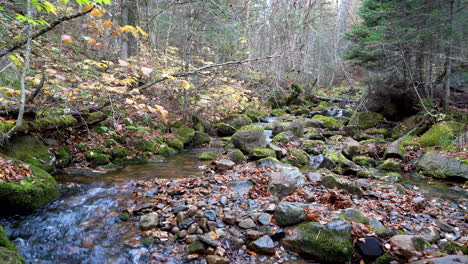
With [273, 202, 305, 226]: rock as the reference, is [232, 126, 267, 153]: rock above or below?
above

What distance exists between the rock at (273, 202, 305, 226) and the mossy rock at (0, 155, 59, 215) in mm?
4000

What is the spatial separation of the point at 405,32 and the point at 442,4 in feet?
5.05

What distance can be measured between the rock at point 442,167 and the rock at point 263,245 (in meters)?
6.46

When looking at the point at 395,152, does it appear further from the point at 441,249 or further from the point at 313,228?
the point at 313,228

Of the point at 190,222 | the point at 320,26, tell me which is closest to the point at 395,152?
the point at 190,222

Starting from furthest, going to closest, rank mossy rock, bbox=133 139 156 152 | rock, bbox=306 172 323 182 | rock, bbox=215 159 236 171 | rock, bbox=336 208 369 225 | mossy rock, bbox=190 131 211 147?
mossy rock, bbox=190 131 211 147, mossy rock, bbox=133 139 156 152, rock, bbox=215 159 236 171, rock, bbox=306 172 323 182, rock, bbox=336 208 369 225

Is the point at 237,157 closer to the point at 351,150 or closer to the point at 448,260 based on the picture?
the point at 351,150

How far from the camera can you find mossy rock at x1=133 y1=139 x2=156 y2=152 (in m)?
8.65

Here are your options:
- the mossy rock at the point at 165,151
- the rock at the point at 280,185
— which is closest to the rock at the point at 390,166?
the rock at the point at 280,185

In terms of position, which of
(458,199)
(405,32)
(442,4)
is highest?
(442,4)

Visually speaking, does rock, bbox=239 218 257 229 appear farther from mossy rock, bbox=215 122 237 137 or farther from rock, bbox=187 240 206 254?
mossy rock, bbox=215 122 237 137

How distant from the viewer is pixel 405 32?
38.7 feet

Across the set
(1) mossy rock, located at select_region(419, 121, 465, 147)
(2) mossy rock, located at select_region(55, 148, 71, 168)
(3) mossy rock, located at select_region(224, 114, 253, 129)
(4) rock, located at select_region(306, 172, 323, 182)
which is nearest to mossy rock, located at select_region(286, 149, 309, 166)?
(4) rock, located at select_region(306, 172, 323, 182)

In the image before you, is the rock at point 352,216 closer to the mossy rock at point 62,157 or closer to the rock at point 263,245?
the rock at point 263,245
